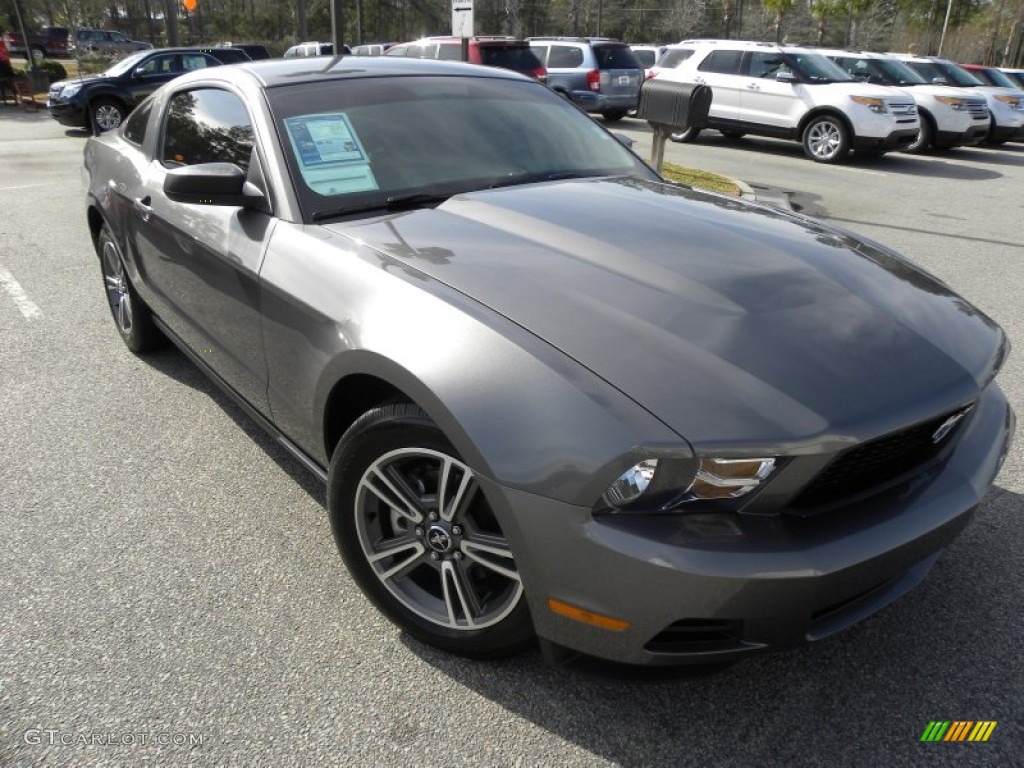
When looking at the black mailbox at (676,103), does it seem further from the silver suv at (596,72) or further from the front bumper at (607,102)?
the silver suv at (596,72)

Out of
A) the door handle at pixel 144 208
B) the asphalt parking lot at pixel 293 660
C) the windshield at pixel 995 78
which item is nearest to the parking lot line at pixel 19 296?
the asphalt parking lot at pixel 293 660

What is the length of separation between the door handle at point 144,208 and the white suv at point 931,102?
1383cm

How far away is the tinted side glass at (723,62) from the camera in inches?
553

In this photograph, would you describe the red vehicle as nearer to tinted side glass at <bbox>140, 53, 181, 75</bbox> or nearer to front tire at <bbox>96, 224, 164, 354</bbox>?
tinted side glass at <bbox>140, 53, 181, 75</bbox>

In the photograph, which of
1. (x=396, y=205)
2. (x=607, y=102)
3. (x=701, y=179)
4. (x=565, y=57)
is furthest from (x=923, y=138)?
(x=396, y=205)

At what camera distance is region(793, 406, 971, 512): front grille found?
181cm

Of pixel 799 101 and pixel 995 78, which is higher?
pixel 995 78

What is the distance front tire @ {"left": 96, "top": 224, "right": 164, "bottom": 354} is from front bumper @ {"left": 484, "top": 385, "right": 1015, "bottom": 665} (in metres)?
3.20

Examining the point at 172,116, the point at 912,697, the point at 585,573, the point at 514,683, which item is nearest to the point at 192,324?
the point at 172,116

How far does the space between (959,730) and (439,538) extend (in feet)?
4.73

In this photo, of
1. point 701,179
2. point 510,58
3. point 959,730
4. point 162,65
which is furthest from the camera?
point 162,65

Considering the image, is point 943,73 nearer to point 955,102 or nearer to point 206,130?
point 955,102

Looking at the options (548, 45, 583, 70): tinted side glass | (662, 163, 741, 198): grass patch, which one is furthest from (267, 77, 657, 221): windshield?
(548, 45, 583, 70): tinted side glass

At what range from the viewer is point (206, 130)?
11.2 feet
